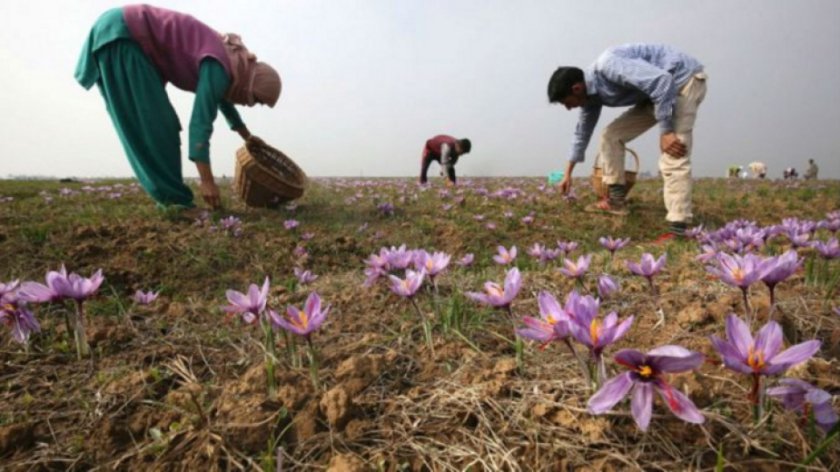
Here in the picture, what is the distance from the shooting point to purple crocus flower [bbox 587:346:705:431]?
30.0 inches

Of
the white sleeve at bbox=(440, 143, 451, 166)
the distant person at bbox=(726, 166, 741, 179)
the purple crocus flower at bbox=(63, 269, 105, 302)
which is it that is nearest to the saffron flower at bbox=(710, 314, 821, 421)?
the purple crocus flower at bbox=(63, 269, 105, 302)

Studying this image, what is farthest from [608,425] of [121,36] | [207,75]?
[121,36]

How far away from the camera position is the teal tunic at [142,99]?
4082mm

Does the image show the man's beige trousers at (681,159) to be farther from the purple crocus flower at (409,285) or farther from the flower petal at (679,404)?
the flower petal at (679,404)

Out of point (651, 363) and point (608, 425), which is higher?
point (651, 363)

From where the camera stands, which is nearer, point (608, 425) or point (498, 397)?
point (608, 425)

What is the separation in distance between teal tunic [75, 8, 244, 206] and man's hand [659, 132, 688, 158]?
14.4 feet

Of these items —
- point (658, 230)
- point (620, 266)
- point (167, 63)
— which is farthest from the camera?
point (658, 230)

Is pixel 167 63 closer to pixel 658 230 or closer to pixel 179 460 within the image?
pixel 179 460

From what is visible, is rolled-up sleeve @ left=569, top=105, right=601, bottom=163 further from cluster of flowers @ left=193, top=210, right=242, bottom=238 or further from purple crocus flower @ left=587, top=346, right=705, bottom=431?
purple crocus flower @ left=587, top=346, right=705, bottom=431

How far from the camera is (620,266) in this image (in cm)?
261

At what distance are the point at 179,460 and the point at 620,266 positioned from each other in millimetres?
2417

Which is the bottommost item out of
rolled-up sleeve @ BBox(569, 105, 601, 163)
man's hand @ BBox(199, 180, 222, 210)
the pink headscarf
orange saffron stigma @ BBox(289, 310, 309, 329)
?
orange saffron stigma @ BBox(289, 310, 309, 329)

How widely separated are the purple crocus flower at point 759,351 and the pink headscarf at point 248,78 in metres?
4.73
